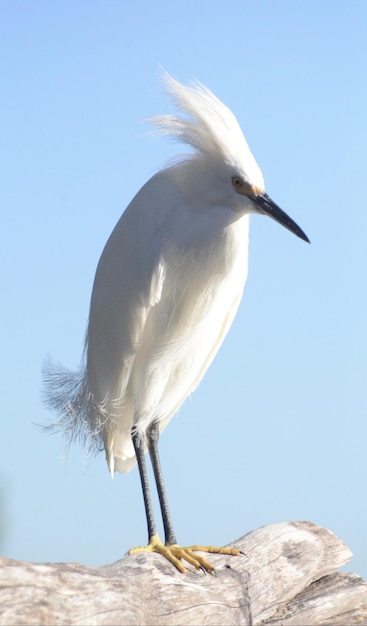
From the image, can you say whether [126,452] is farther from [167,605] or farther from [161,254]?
[167,605]

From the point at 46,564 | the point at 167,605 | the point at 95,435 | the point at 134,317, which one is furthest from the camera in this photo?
the point at 95,435

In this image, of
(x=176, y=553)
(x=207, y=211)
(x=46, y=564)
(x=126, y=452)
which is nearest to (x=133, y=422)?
(x=126, y=452)

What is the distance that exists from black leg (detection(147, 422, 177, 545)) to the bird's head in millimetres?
1409

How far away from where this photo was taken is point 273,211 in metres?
4.68

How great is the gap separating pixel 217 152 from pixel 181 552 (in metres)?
2.05

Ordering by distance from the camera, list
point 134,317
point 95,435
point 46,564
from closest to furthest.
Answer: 1. point 46,564
2. point 134,317
3. point 95,435

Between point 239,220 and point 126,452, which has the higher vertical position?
point 239,220

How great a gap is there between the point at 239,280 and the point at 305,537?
4.79 feet

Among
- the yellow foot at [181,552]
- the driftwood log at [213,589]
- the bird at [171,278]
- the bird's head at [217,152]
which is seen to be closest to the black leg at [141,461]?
the bird at [171,278]

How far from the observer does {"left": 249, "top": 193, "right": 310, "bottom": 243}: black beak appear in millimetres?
4668

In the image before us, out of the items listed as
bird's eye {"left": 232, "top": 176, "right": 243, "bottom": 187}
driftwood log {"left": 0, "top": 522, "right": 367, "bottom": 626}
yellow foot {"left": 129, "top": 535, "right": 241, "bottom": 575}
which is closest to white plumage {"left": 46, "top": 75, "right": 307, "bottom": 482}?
bird's eye {"left": 232, "top": 176, "right": 243, "bottom": 187}

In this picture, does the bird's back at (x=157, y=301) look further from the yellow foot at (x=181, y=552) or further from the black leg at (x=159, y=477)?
the yellow foot at (x=181, y=552)

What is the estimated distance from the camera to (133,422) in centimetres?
511

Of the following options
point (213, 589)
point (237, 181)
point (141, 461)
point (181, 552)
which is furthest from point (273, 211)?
point (213, 589)
